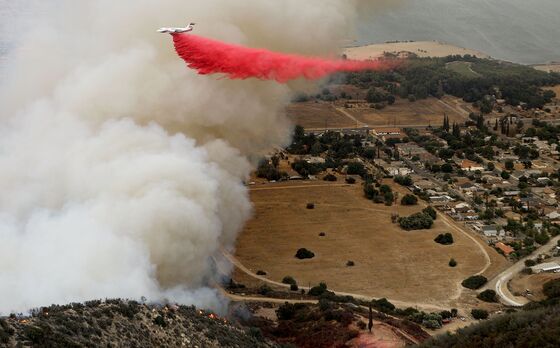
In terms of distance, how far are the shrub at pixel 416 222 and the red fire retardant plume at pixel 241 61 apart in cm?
1316

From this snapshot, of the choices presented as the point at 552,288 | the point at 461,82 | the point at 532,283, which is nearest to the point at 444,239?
the point at 532,283

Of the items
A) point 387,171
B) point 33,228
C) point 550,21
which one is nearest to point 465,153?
point 387,171

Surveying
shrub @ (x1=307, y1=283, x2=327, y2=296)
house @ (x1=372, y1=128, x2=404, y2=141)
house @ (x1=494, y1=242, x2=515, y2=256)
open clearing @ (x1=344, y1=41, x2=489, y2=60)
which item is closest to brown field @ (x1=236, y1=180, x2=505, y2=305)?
house @ (x1=494, y1=242, x2=515, y2=256)

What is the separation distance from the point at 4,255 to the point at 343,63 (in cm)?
2380

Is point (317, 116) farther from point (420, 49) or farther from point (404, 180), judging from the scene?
point (420, 49)

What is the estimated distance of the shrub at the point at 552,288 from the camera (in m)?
42.1

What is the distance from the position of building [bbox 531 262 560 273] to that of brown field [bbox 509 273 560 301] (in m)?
0.62

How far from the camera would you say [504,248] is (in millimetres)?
51125

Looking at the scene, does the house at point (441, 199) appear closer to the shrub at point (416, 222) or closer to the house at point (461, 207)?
the house at point (461, 207)

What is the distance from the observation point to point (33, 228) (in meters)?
36.9

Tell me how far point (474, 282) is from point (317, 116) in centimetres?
5011

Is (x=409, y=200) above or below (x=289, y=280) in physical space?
above

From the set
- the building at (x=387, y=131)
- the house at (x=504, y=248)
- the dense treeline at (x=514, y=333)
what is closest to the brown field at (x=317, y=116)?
the building at (x=387, y=131)

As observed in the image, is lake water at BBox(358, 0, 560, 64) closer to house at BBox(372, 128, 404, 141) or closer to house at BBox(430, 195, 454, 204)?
house at BBox(372, 128, 404, 141)
